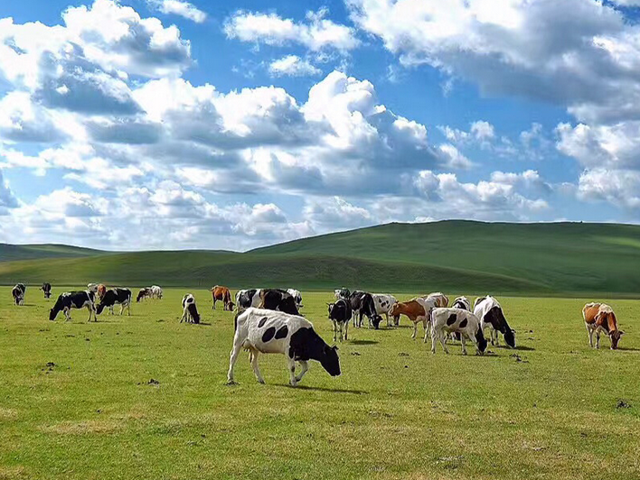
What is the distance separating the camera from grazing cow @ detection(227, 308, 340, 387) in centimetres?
2000

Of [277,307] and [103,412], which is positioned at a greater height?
[277,307]

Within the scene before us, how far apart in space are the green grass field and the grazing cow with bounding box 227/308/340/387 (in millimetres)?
747

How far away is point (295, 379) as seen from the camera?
20.1 meters

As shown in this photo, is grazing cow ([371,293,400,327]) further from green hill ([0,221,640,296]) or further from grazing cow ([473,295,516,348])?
green hill ([0,221,640,296])

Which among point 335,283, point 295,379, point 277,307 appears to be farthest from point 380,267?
point 295,379

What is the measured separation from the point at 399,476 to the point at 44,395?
10.8 metres

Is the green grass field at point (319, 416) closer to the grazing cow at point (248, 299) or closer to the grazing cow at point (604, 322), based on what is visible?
the grazing cow at point (604, 322)

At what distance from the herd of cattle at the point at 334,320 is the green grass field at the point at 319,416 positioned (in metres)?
1.03

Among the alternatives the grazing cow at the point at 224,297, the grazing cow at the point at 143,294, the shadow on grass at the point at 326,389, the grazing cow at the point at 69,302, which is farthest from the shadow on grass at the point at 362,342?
the grazing cow at the point at 143,294

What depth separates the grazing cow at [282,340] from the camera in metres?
20.0

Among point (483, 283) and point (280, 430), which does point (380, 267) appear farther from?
point (280, 430)

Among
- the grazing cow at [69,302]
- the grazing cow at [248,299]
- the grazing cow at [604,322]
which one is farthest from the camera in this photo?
the grazing cow at [248,299]

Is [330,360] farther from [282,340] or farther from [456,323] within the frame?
[456,323]

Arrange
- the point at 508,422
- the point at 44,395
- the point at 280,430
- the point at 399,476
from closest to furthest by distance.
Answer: the point at 399,476 < the point at 280,430 < the point at 508,422 < the point at 44,395
